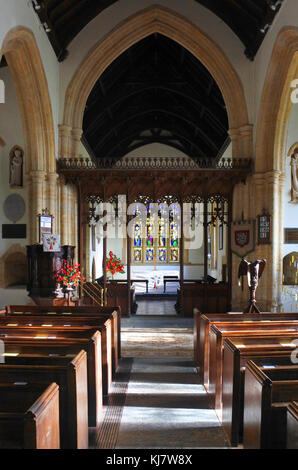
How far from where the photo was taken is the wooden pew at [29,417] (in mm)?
1772

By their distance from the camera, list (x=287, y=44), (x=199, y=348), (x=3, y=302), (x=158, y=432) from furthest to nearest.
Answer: (x=3, y=302), (x=287, y=44), (x=199, y=348), (x=158, y=432)

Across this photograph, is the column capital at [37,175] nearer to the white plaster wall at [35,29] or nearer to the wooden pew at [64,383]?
the white plaster wall at [35,29]

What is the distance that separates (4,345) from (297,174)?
6970mm

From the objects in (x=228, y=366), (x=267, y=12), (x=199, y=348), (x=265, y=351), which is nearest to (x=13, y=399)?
(x=228, y=366)

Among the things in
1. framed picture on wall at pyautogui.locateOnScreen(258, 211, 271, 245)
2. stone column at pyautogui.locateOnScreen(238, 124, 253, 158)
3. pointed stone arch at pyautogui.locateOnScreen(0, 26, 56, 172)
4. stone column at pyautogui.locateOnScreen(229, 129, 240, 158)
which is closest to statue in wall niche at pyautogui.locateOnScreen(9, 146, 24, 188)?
pointed stone arch at pyautogui.locateOnScreen(0, 26, 56, 172)

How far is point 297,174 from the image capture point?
8023 mm

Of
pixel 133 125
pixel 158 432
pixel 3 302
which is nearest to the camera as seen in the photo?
pixel 158 432

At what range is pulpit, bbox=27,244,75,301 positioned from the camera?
672 cm

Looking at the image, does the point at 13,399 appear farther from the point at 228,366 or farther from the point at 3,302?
the point at 3,302

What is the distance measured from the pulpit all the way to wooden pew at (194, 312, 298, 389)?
10.0ft

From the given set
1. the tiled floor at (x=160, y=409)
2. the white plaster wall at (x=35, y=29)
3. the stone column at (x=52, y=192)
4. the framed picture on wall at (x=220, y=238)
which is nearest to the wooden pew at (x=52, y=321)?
the tiled floor at (x=160, y=409)

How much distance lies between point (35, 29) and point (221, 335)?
6.12 m

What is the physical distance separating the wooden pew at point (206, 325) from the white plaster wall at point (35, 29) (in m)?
4.62

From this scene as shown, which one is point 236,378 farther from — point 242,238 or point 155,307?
point 155,307
